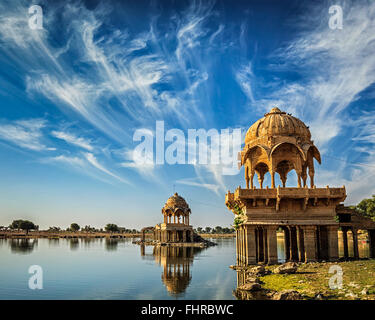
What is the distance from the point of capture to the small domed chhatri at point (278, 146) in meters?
26.4

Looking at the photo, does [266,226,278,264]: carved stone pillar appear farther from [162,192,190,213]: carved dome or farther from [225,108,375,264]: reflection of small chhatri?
[162,192,190,213]: carved dome

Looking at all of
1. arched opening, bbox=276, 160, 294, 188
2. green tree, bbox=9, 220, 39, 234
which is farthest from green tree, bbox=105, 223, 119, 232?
arched opening, bbox=276, 160, 294, 188

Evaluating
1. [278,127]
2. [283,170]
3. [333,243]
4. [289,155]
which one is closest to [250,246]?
[333,243]

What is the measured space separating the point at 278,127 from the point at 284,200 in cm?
610

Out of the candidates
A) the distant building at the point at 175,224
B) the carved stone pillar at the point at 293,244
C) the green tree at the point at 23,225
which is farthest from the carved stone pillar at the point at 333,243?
the green tree at the point at 23,225

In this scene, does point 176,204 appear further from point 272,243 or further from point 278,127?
point 272,243

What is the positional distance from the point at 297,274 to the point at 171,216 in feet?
208

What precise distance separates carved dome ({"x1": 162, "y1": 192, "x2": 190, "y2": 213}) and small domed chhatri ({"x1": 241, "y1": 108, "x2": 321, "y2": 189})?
5230 cm

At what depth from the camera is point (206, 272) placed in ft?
95.9

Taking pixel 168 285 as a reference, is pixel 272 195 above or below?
above

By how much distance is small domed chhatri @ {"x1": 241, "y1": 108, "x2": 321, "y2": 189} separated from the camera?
1040 inches

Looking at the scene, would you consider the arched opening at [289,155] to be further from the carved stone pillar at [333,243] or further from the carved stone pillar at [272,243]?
the carved stone pillar at [272,243]
